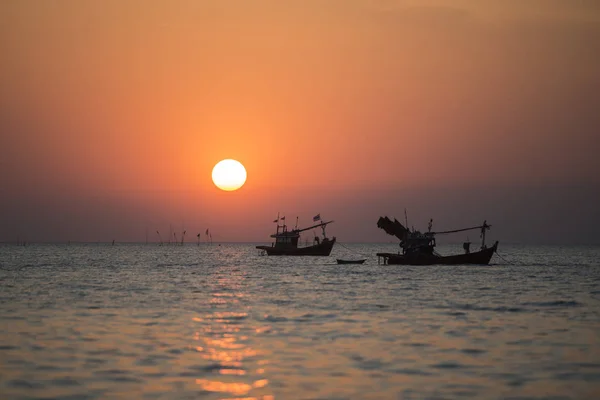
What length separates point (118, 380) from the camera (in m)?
23.0

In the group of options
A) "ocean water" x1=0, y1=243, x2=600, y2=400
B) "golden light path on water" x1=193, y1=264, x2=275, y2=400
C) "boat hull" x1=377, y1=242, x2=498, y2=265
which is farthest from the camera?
"boat hull" x1=377, y1=242, x2=498, y2=265

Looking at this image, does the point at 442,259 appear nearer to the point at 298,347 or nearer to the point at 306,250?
the point at 306,250

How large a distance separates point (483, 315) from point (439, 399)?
2333cm

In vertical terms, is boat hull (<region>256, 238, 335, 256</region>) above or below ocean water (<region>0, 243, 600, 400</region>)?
above

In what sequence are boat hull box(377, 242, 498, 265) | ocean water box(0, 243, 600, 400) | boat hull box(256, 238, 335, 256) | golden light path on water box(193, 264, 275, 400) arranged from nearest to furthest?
golden light path on water box(193, 264, 275, 400) < ocean water box(0, 243, 600, 400) < boat hull box(377, 242, 498, 265) < boat hull box(256, 238, 335, 256)

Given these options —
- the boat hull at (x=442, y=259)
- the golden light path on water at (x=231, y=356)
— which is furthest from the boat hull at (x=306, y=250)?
the golden light path on water at (x=231, y=356)

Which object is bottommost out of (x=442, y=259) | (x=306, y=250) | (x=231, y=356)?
(x=231, y=356)

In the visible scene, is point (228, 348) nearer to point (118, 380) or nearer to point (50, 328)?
point (118, 380)

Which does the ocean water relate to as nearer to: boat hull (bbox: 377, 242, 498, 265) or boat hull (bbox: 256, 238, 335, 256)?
boat hull (bbox: 377, 242, 498, 265)

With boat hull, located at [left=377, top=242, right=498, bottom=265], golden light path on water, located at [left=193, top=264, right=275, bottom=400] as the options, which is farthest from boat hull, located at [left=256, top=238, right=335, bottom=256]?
golden light path on water, located at [left=193, top=264, right=275, bottom=400]

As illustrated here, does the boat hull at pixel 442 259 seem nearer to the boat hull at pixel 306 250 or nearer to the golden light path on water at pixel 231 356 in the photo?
the boat hull at pixel 306 250

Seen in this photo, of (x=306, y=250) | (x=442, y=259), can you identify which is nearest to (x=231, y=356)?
(x=442, y=259)

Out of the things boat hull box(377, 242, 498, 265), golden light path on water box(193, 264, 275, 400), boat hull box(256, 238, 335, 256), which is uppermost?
boat hull box(256, 238, 335, 256)

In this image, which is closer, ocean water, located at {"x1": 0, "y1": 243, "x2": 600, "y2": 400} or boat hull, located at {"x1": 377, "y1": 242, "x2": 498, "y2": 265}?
ocean water, located at {"x1": 0, "y1": 243, "x2": 600, "y2": 400}
